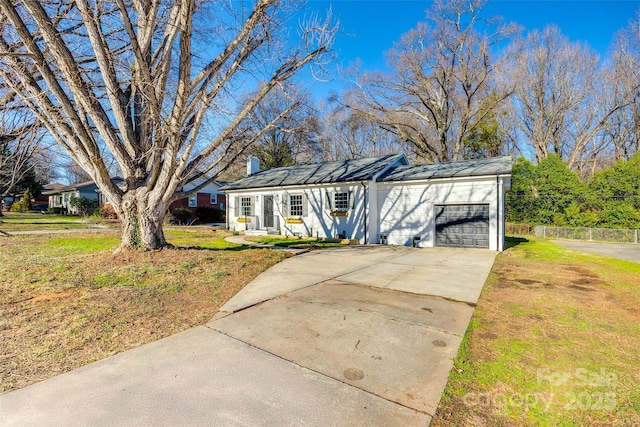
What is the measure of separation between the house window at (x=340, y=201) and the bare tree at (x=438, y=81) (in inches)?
495

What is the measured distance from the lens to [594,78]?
75.7 ft

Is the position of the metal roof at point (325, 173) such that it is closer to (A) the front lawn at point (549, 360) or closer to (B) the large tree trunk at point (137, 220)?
(B) the large tree trunk at point (137, 220)

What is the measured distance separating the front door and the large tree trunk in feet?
31.1

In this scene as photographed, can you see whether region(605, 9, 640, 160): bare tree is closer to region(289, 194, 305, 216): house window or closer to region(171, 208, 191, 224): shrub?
region(289, 194, 305, 216): house window

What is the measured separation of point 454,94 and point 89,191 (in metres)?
38.8

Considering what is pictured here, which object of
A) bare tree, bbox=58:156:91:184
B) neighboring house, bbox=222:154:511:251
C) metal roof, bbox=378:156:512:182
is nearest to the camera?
bare tree, bbox=58:156:91:184

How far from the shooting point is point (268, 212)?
17266 mm

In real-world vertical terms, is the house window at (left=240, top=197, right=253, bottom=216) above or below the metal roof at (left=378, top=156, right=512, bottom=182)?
below

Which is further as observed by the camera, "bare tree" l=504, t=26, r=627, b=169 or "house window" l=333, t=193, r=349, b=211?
"bare tree" l=504, t=26, r=627, b=169

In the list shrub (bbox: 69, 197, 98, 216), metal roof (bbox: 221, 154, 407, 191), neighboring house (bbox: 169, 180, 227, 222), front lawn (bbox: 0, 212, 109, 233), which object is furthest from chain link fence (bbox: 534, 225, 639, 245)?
shrub (bbox: 69, 197, 98, 216)

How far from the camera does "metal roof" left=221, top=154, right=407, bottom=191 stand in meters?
14.4

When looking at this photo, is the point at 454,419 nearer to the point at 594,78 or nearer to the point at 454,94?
the point at 454,94

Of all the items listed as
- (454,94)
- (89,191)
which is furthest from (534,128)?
(89,191)

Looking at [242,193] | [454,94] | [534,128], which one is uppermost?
[454,94]
